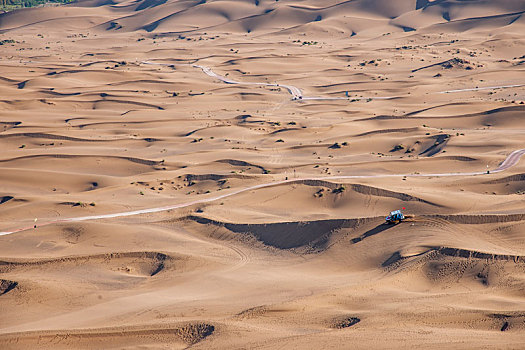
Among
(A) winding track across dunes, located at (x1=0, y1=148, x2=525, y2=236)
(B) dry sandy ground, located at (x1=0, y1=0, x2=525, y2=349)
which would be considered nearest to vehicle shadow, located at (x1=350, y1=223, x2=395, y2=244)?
(B) dry sandy ground, located at (x1=0, y1=0, x2=525, y2=349)

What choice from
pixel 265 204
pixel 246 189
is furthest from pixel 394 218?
pixel 246 189

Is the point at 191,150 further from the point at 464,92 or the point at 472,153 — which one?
the point at 464,92

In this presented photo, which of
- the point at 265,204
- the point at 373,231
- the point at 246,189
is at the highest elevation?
the point at 373,231

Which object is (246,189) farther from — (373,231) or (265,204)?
(373,231)

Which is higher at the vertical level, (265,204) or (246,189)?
(246,189)

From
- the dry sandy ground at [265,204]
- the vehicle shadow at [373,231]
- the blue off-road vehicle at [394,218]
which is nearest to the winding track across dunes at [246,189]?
the dry sandy ground at [265,204]

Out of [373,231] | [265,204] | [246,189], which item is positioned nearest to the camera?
[373,231]

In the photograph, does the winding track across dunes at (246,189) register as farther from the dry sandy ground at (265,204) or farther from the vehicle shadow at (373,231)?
the vehicle shadow at (373,231)

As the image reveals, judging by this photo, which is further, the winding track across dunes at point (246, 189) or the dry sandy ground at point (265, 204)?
the winding track across dunes at point (246, 189)

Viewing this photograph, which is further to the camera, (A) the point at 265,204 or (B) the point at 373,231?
(A) the point at 265,204
